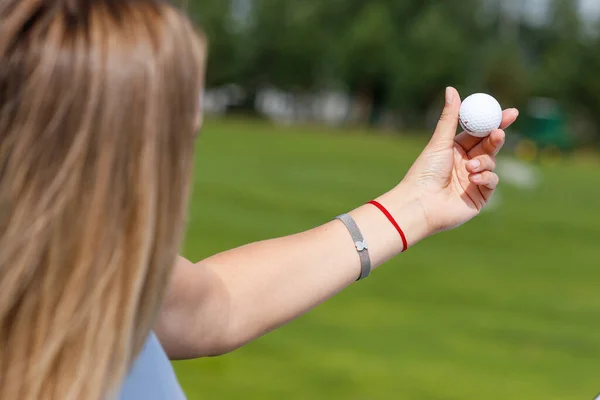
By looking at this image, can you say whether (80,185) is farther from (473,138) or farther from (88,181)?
(473,138)

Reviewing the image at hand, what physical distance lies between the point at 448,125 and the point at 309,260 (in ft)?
1.76

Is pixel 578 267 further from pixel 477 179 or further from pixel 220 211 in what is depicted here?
pixel 477 179

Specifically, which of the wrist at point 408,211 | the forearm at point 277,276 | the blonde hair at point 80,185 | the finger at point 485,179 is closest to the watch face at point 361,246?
the forearm at point 277,276

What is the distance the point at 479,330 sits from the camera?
8.84 meters

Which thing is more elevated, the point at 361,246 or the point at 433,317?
the point at 361,246

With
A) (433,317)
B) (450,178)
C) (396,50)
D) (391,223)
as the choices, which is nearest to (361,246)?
(391,223)

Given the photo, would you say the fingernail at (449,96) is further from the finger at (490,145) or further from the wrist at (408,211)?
the wrist at (408,211)

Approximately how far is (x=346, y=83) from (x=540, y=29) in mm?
15164

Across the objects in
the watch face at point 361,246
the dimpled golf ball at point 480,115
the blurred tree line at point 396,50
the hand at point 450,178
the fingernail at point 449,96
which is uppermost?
the fingernail at point 449,96

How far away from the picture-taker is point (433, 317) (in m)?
9.23

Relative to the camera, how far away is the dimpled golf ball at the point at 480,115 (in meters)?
2.56

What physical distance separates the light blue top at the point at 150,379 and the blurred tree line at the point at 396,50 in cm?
5310

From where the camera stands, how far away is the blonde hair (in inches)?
55.7

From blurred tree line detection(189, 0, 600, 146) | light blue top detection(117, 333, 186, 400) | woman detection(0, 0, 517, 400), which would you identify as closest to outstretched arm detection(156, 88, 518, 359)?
light blue top detection(117, 333, 186, 400)
